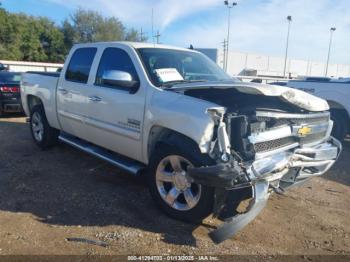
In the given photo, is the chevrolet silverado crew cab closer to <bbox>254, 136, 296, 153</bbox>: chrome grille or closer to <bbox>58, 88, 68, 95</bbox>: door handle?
<bbox>254, 136, 296, 153</bbox>: chrome grille

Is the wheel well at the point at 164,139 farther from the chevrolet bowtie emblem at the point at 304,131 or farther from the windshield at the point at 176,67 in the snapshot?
the chevrolet bowtie emblem at the point at 304,131

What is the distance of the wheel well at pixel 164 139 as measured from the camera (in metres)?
3.63

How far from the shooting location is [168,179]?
12.8ft

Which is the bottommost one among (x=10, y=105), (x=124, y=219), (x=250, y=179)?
(x=124, y=219)

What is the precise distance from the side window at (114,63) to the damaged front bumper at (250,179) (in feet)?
5.87

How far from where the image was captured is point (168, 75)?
14.3 ft

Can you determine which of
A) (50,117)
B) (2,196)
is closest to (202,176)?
(2,196)

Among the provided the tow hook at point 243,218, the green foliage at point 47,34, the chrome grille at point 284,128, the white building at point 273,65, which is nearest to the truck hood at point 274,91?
the chrome grille at point 284,128

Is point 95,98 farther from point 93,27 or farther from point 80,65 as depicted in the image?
point 93,27

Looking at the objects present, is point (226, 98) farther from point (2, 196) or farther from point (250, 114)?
point (2, 196)

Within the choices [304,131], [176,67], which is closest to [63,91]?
[176,67]

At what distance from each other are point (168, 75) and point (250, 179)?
1813mm

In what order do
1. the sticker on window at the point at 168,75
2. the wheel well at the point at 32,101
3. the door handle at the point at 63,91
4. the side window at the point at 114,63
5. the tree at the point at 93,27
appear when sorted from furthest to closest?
the tree at the point at 93,27, the wheel well at the point at 32,101, the door handle at the point at 63,91, the side window at the point at 114,63, the sticker on window at the point at 168,75

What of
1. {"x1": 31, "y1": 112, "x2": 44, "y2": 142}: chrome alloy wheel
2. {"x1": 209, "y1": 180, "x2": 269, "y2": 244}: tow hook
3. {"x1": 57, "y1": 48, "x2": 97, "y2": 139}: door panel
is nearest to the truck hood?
{"x1": 209, "y1": 180, "x2": 269, "y2": 244}: tow hook
